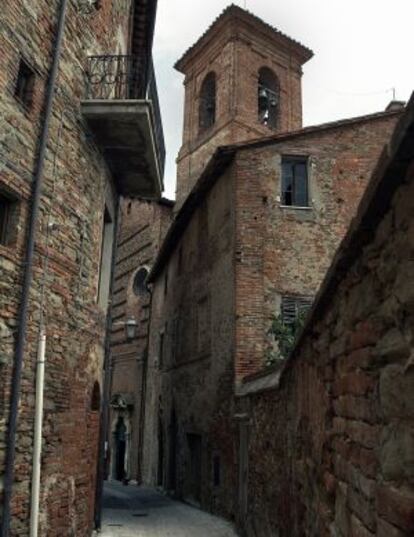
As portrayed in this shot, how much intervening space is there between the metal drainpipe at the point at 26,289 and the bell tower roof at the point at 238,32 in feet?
66.0

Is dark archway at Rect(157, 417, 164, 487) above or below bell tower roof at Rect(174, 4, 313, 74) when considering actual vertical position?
below

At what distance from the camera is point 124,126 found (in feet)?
27.5

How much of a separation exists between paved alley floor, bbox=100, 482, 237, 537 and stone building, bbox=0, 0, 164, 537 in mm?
2288

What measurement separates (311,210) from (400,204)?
35.6 feet

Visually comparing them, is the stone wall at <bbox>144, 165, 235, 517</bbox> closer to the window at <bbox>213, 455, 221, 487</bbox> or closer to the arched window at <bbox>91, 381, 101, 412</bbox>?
the window at <bbox>213, 455, 221, 487</bbox>

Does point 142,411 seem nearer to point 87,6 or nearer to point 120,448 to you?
point 120,448

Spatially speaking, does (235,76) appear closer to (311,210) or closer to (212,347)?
(311,210)

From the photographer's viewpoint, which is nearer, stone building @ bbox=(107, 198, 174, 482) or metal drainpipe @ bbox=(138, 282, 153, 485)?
metal drainpipe @ bbox=(138, 282, 153, 485)

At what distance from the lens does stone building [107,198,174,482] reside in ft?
74.5

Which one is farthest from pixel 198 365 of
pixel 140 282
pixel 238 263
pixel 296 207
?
pixel 140 282

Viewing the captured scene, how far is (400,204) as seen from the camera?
2584 mm

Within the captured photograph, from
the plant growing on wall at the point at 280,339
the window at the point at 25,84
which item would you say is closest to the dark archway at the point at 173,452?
the plant growing on wall at the point at 280,339

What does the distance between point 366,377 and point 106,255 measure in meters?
7.92

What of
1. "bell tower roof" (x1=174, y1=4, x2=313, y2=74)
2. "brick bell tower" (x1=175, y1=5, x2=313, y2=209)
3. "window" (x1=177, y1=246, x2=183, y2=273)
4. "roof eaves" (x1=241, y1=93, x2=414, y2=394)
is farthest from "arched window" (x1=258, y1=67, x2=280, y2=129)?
"roof eaves" (x1=241, y1=93, x2=414, y2=394)
